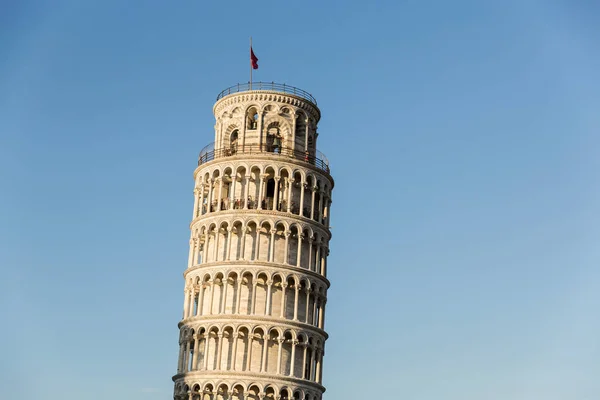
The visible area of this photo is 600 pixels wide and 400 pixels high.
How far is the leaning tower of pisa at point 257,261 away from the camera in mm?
78625

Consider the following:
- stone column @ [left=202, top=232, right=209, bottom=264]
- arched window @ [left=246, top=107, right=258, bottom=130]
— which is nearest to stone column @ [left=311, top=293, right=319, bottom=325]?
stone column @ [left=202, top=232, right=209, bottom=264]

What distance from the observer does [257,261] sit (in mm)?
80125

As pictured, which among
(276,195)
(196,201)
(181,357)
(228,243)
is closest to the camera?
(228,243)

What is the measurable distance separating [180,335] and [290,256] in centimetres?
1195

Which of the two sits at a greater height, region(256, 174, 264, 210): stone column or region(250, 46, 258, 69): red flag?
region(250, 46, 258, 69): red flag

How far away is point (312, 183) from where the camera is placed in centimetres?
8469

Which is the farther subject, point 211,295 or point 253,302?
point 211,295

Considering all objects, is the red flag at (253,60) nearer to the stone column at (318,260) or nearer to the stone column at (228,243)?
the stone column at (228,243)

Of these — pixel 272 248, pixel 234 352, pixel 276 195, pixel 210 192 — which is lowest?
pixel 234 352

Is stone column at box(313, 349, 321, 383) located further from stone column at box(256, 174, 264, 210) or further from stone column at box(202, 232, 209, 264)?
stone column at box(256, 174, 264, 210)

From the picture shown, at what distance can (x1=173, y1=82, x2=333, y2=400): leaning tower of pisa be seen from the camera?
78.6 metres

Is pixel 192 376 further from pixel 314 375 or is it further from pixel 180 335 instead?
pixel 314 375

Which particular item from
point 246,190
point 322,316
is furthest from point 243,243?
point 322,316

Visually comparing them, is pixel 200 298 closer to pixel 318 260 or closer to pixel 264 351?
pixel 264 351
